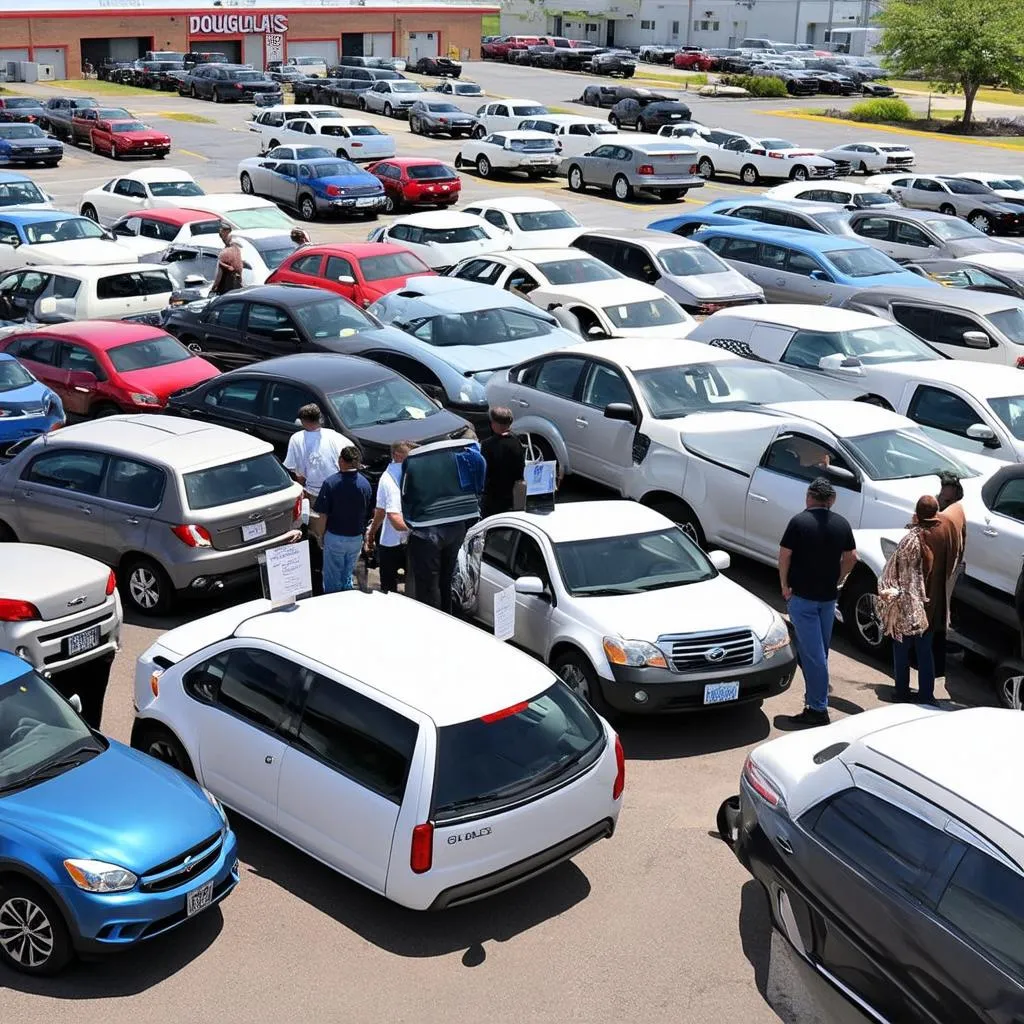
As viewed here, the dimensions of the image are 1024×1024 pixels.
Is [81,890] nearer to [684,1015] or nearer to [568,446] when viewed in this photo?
[684,1015]

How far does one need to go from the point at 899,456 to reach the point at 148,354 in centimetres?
859

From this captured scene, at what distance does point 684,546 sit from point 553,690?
311 cm

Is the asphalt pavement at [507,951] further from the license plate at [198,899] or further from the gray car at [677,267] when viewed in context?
the gray car at [677,267]

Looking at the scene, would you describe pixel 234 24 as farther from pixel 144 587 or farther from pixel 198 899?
pixel 198 899

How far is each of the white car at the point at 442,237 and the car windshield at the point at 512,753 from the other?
1740 centimetres

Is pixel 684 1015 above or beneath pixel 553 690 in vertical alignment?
beneath

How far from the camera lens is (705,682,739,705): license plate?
9688 millimetres

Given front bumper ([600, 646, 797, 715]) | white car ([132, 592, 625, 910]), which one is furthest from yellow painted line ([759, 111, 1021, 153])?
white car ([132, 592, 625, 910])

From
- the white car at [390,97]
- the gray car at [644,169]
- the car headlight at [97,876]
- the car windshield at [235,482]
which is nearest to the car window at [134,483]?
the car windshield at [235,482]

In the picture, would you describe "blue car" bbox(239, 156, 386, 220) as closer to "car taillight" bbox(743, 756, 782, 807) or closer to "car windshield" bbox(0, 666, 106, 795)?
"car windshield" bbox(0, 666, 106, 795)

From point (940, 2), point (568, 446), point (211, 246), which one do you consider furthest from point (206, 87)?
point (568, 446)

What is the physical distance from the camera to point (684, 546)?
10.9 meters

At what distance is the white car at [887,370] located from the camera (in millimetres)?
14023

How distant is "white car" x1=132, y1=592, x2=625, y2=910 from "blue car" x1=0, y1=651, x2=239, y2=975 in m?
0.47
